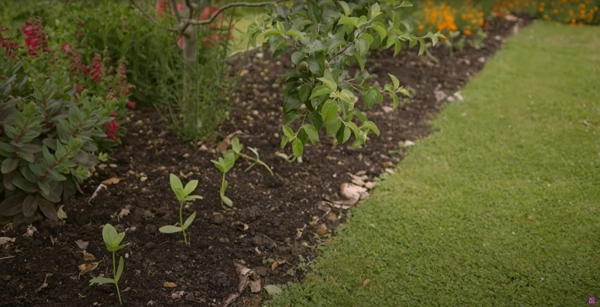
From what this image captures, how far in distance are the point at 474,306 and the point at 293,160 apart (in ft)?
4.41

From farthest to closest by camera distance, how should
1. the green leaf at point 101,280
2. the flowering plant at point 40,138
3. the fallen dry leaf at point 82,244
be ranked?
1. the fallen dry leaf at point 82,244
2. the flowering plant at point 40,138
3. the green leaf at point 101,280

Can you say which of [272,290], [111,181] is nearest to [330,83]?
[272,290]

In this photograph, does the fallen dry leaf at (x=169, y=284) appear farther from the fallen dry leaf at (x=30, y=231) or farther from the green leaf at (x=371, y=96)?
the green leaf at (x=371, y=96)

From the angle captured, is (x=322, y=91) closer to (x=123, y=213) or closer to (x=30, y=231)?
(x=123, y=213)

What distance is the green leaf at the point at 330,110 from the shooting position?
70.7 inches

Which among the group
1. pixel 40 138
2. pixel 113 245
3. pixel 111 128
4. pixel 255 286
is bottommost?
pixel 255 286

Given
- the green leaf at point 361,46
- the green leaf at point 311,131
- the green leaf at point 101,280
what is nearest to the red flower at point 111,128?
the green leaf at point 101,280

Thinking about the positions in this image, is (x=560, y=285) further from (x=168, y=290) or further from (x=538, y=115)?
(x=538, y=115)

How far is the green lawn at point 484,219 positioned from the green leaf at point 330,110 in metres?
0.84

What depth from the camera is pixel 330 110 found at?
180 cm

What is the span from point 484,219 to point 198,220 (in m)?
1.51

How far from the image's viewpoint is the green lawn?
226 cm

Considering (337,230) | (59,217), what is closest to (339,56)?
(337,230)

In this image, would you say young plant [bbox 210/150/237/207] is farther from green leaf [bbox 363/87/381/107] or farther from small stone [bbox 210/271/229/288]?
green leaf [bbox 363/87/381/107]
